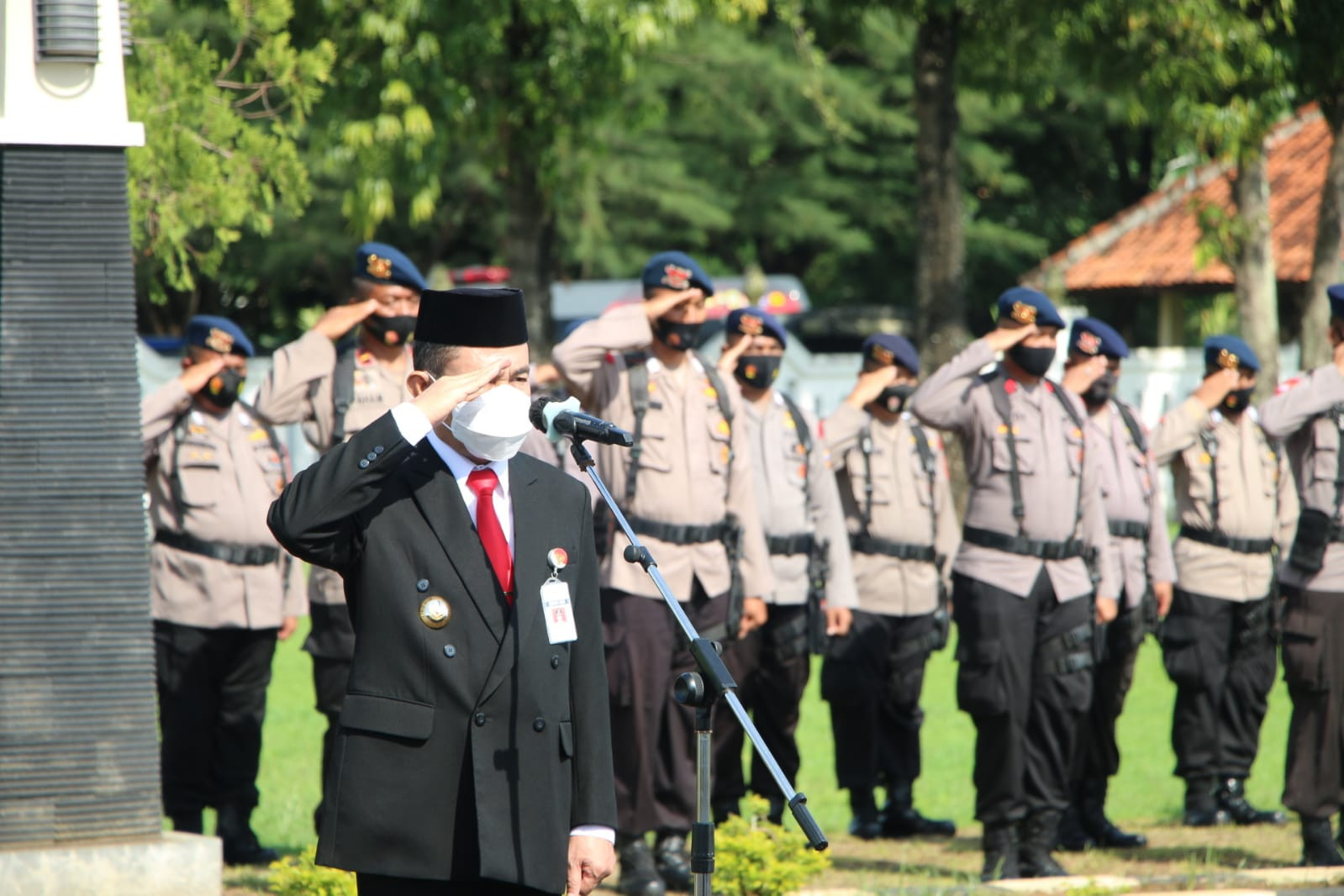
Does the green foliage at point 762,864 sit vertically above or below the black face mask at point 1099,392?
below

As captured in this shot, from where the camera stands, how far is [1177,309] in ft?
101

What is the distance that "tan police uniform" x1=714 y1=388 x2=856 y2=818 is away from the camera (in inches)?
345

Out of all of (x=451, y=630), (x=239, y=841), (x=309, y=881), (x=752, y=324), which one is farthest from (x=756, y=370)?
(x=451, y=630)

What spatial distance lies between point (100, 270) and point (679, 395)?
2.44 metres

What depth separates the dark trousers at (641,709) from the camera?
746 centimetres

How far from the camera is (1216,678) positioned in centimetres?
962

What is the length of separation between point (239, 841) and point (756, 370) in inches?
127

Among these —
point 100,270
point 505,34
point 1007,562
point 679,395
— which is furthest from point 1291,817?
point 505,34

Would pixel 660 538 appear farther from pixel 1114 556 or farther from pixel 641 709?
pixel 1114 556

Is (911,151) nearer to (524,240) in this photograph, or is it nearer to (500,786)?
(524,240)

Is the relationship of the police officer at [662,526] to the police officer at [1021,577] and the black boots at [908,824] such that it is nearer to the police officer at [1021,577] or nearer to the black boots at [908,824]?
the police officer at [1021,577]

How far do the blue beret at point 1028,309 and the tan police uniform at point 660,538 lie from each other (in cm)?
125

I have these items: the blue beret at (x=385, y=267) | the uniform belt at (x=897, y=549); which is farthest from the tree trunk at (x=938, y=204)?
the blue beret at (x=385, y=267)

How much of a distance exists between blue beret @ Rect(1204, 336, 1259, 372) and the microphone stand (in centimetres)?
585
